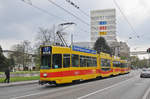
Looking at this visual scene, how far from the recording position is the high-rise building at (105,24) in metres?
105

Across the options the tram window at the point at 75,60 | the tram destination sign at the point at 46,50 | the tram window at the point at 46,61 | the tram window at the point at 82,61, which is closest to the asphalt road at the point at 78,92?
the tram window at the point at 46,61

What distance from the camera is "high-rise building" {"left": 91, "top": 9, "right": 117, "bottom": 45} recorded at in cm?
10519

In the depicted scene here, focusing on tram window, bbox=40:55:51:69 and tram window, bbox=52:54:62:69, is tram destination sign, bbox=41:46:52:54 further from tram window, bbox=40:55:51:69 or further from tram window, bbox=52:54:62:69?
tram window, bbox=52:54:62:69

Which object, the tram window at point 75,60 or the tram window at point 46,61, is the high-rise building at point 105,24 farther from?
the tram window at point 46,61

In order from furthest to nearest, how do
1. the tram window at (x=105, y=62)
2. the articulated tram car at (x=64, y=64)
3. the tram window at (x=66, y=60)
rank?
the tram window at (x=105, y=62), the tram window at (x=66, y=60), the articulated tram car at (x=64, y=64)

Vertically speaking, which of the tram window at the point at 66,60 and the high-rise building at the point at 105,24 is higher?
the high-rise building at the point at 105,24

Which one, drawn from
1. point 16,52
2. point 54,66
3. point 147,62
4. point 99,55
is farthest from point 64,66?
point 147,62

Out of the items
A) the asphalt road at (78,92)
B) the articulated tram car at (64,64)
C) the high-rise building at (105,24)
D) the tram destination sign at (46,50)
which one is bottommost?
the asphalt road at (78,92)

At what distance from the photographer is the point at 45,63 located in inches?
Result: 659

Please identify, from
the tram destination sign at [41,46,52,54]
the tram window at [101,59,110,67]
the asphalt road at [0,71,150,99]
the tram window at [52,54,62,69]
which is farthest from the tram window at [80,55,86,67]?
the tram window at [101,59,110,67]

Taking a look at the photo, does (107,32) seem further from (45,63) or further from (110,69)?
(45,63)

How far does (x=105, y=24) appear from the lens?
347 ft

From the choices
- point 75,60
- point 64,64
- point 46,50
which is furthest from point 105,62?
point 46,50

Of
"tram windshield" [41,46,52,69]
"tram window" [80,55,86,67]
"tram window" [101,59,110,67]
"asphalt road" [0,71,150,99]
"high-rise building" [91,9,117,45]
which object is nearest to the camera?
"asphalt road" [0,71,150,99]
